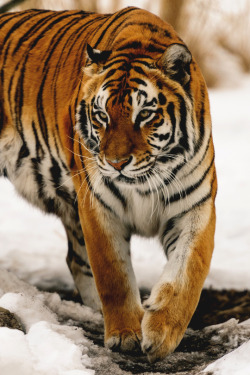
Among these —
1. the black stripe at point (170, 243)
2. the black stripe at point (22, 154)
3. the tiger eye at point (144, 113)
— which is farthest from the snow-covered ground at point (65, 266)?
the tiger eye at point (144, 113)

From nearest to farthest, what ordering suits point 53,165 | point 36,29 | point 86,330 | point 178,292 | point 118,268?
point 178,292 < point 118,268 < point 86,330 < point 53,165 < point 36,29

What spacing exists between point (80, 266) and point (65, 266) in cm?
58

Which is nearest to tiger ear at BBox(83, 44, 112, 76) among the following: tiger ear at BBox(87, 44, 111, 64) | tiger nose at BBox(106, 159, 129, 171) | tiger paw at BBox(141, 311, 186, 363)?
tiger ear at BBox(87, 44, 111, 64)

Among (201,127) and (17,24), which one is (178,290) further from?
(17,24)

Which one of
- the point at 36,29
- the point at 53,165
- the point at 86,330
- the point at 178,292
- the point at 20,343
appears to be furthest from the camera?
the point at 36,29

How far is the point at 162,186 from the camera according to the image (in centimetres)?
258

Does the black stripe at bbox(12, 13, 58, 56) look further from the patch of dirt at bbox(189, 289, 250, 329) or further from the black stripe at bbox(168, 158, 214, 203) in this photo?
the patch of dirt at bbox(189, 289, 250, 329)

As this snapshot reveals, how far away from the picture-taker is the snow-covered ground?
2.09 m

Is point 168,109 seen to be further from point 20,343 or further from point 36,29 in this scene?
point 36,29

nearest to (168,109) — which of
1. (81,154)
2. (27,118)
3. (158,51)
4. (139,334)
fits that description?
(158,51)

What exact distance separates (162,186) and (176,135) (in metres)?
0.20

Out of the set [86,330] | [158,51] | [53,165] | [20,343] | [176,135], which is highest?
[158,51]

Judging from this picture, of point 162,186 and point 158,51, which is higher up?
point 158,51

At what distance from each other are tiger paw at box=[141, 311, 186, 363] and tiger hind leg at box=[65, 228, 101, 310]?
114 cm
